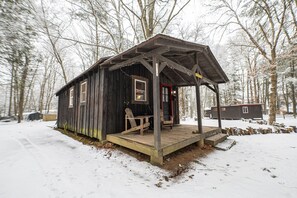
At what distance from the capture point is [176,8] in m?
8.34

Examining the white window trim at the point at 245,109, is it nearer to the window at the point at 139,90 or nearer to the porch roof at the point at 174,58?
the porch roof at the point at 174,58

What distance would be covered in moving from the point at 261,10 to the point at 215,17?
2.58m

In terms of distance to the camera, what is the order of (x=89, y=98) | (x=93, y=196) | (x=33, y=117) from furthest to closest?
(x=33, y=117)
(x=89, y=98)
(x=93, y=196)

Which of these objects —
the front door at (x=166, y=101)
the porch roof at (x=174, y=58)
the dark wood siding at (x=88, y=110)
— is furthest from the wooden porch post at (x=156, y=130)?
the front door at (x=166, y=101)

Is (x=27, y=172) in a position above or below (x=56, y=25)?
below

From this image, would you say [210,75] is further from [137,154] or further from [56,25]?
[56,25]

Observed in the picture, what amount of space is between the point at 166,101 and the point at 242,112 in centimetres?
1554

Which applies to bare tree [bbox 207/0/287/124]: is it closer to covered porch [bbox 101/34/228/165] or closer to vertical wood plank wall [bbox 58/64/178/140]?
covered porch [bbox 101/34/228/165]

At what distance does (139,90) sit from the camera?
5.71 meters

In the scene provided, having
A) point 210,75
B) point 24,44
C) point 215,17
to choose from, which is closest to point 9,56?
point 24,44

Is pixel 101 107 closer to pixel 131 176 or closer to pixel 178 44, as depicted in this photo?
pixel 131 176

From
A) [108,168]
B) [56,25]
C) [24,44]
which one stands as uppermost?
[56,25]

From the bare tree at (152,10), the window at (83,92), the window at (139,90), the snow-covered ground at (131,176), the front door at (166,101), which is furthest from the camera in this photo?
the bare tree at (152,10)

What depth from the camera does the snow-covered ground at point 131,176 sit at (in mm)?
2215
